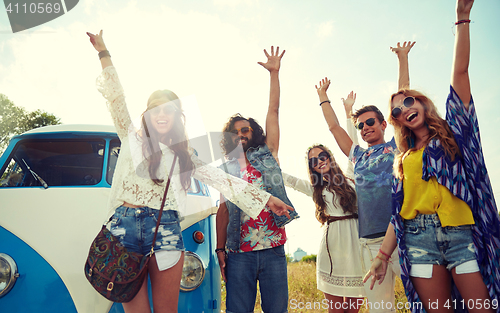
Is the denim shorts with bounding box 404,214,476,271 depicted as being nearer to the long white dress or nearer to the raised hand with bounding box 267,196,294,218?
the raised hand with bounding box 267,196,294,218

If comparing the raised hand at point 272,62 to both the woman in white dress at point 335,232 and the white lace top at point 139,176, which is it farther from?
the white lace top at point 139,176

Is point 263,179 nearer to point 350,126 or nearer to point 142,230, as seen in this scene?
point 142,230

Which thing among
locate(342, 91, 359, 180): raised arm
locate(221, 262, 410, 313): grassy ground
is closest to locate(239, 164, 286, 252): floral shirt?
locate(342, 91, 359, 180): raised arm

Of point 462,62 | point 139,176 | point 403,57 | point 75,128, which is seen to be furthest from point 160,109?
point 403,57

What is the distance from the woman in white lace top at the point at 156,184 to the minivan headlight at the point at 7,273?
0.87 meters

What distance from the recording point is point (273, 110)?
2936 mm

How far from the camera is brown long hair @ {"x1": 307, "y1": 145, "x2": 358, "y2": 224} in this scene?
129 inches

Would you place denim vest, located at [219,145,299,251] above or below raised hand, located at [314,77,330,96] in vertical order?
below

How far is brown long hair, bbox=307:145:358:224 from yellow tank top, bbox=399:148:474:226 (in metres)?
1.17

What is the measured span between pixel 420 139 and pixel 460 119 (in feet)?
0.85

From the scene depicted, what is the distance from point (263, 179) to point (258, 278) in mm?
748

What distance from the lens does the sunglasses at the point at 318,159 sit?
355cm

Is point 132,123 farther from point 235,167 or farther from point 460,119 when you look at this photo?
point 460,119

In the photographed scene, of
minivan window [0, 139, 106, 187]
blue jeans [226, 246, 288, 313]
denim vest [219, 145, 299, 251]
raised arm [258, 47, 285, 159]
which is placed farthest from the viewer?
raised arm [258, 47, 285, 159]
